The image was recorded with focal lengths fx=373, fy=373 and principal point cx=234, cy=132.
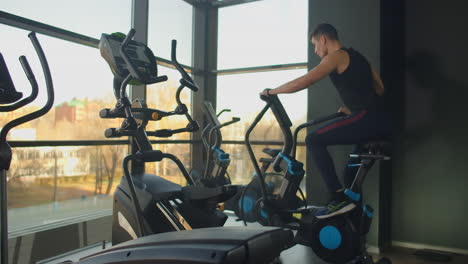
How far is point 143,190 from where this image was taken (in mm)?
2197

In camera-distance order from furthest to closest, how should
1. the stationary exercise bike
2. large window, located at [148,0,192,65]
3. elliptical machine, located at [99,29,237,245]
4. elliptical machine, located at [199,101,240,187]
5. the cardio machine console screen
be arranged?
large window, located at [148,0,192,65], elliptical machine, located at [199,101,240,187], the stationary exercise bike, the cardio machine console screen, elliptical machine, located at [99,29,237,245]

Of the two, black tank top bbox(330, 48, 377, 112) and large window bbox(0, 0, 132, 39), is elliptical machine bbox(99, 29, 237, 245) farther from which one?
black tank top bbox(330, 48, 377, 112)

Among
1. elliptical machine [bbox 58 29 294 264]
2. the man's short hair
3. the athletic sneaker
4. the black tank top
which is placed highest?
the man's short hair

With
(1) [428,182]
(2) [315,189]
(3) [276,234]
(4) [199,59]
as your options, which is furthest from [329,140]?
(4) [199,59]

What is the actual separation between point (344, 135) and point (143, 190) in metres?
1.34

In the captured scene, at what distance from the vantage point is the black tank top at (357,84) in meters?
2.47

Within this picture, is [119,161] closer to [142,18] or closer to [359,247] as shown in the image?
[142,18]

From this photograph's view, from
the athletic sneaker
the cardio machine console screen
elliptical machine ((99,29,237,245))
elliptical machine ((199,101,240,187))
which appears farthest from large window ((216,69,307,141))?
the cardio machine console screen

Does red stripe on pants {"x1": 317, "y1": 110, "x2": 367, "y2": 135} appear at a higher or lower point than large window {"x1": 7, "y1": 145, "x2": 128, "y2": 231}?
higher

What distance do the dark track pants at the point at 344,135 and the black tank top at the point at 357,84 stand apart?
0.20 feet

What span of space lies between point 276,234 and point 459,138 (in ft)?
9.19

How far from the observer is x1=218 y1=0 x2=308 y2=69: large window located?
4254 millimetres

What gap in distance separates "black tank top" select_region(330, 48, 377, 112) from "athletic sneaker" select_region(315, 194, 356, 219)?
2.04ft

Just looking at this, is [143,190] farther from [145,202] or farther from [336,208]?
[336,208]
